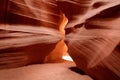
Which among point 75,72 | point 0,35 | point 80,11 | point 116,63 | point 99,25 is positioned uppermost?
point 80,11

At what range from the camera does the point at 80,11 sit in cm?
252

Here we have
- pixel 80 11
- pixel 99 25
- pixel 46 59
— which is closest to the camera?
pixel 99 25

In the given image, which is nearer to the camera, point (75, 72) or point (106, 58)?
point (106, 58)

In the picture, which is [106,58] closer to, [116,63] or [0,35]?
[116,63]

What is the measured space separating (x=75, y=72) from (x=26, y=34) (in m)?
0.69

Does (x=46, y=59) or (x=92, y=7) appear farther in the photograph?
(x=46, y=59)

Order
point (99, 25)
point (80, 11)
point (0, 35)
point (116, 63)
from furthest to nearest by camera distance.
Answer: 1. point (80, 11)
2. point (0, 35)
3. point (99, 25)
4. point (116, 63)

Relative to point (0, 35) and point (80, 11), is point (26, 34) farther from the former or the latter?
point (80, 11)

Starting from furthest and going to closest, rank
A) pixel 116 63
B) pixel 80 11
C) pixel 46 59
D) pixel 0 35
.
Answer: pixel 46 59 < pixel 80 11 < pixel 0 35 < pixel 116 63

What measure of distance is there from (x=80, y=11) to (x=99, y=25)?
0.47m

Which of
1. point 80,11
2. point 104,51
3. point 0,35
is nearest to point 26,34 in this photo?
point 0,35

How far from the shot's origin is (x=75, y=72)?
2.24m

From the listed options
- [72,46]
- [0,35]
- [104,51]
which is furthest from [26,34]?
[104,51]

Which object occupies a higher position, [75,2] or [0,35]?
[75,2]
